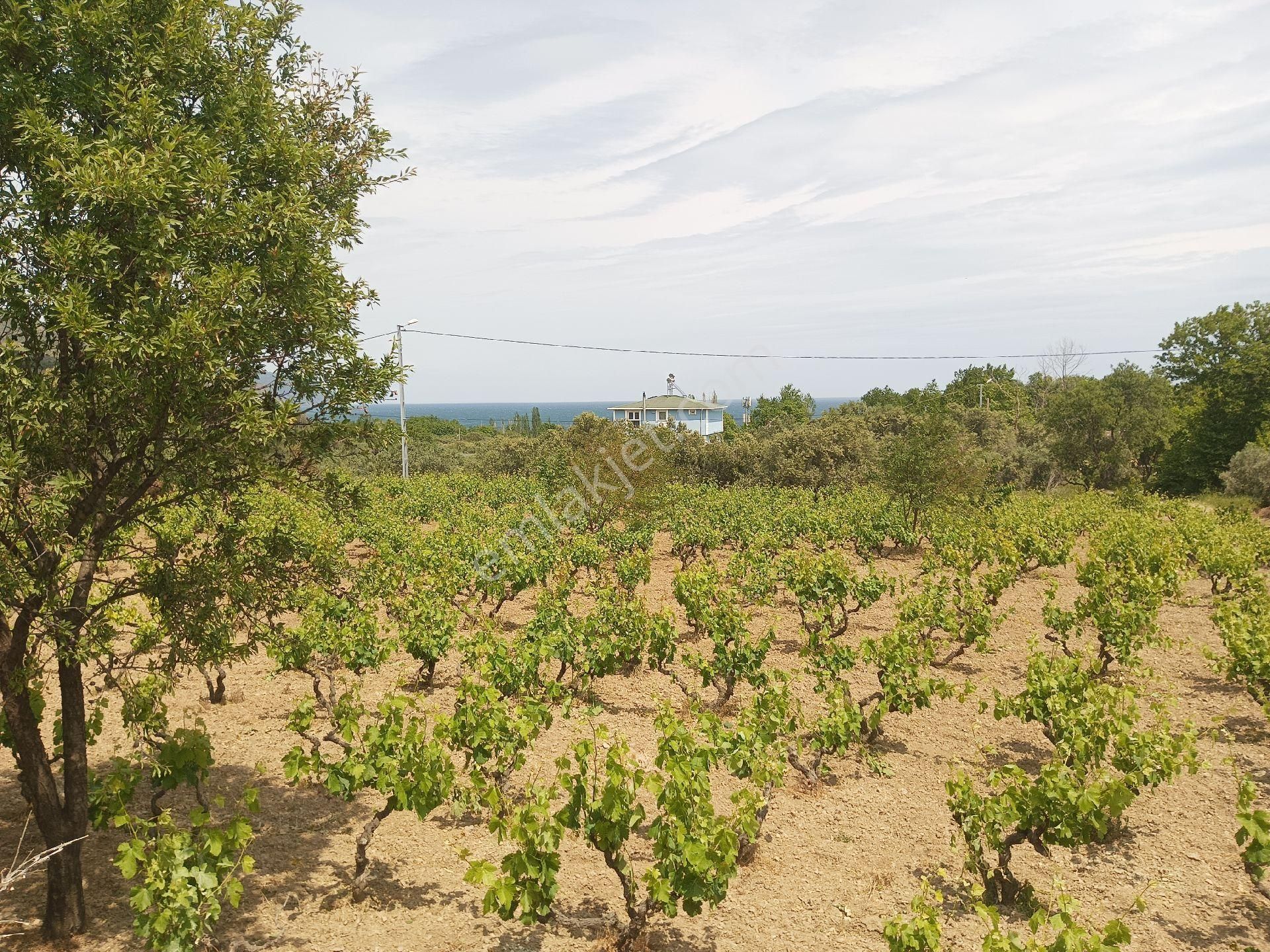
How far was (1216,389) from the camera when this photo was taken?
4266cm

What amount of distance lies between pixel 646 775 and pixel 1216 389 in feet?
159

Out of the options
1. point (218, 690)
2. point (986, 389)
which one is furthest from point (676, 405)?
point (218, 690)

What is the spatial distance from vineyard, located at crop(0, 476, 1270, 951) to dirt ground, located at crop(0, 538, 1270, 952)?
3 cm

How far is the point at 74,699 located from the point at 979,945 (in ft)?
24.1

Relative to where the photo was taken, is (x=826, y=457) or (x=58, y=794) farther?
Answer: (x=826, y=457)

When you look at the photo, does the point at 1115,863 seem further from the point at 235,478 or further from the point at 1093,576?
the point at 1093,576

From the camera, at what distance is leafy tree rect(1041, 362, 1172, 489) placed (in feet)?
147

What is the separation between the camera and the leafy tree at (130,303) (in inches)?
187

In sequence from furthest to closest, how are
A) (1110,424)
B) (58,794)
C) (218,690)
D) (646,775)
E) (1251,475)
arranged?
(1110,424) < (1251,475) < (218,690) < (646,775) < (58,794)

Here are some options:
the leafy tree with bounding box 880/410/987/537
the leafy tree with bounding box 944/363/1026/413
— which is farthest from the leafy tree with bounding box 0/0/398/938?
the leafy tree with bounding box 944/363/1026/413

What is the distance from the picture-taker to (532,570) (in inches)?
618

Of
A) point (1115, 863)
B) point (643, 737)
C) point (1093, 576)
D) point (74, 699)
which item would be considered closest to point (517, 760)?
point (643, 737)

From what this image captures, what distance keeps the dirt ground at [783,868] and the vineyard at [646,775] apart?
0.03 meters

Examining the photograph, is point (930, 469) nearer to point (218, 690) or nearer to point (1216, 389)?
point (218, 690)
